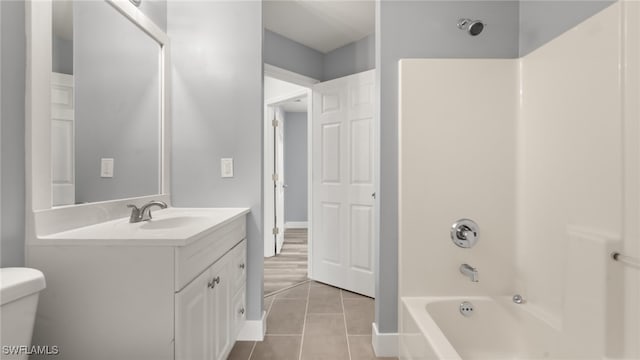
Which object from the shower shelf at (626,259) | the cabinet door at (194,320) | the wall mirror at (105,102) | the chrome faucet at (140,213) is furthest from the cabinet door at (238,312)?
the shower shelf at (626,259)

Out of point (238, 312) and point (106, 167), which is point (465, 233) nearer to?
point (238, 312)

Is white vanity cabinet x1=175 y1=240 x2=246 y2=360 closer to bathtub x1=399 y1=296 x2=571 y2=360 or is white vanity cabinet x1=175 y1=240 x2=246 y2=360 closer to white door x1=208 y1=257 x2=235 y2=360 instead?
white door x1=208 y1=257 x2=235 y2=360

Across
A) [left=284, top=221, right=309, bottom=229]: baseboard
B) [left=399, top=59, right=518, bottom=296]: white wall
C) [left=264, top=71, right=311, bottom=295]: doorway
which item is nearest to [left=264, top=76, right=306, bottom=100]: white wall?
[left=264, top=71, right=311, bottom=295]: doorway

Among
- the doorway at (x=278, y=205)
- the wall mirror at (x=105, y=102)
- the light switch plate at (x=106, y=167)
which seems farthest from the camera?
the doorway at (x=278, y=205)

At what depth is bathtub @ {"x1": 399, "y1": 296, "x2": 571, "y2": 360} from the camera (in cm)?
129

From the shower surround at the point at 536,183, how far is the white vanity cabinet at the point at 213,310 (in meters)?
0.96

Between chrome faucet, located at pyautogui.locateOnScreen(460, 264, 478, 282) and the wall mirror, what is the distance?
1.91 meters

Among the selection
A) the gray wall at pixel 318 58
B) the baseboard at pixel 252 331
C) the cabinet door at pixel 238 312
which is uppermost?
the gray wall at pixel 318 58

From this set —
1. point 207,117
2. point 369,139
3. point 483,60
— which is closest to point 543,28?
point 483,60

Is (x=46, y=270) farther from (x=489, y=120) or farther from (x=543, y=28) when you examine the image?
(x=543, y=28)

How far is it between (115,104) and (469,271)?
6.94 ft

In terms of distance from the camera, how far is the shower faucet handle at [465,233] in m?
1.51

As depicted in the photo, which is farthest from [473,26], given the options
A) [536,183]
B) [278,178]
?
[278,178]

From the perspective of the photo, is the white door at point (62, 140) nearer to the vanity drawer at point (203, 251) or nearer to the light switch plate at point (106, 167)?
the light switch plate at point (106, 167)
